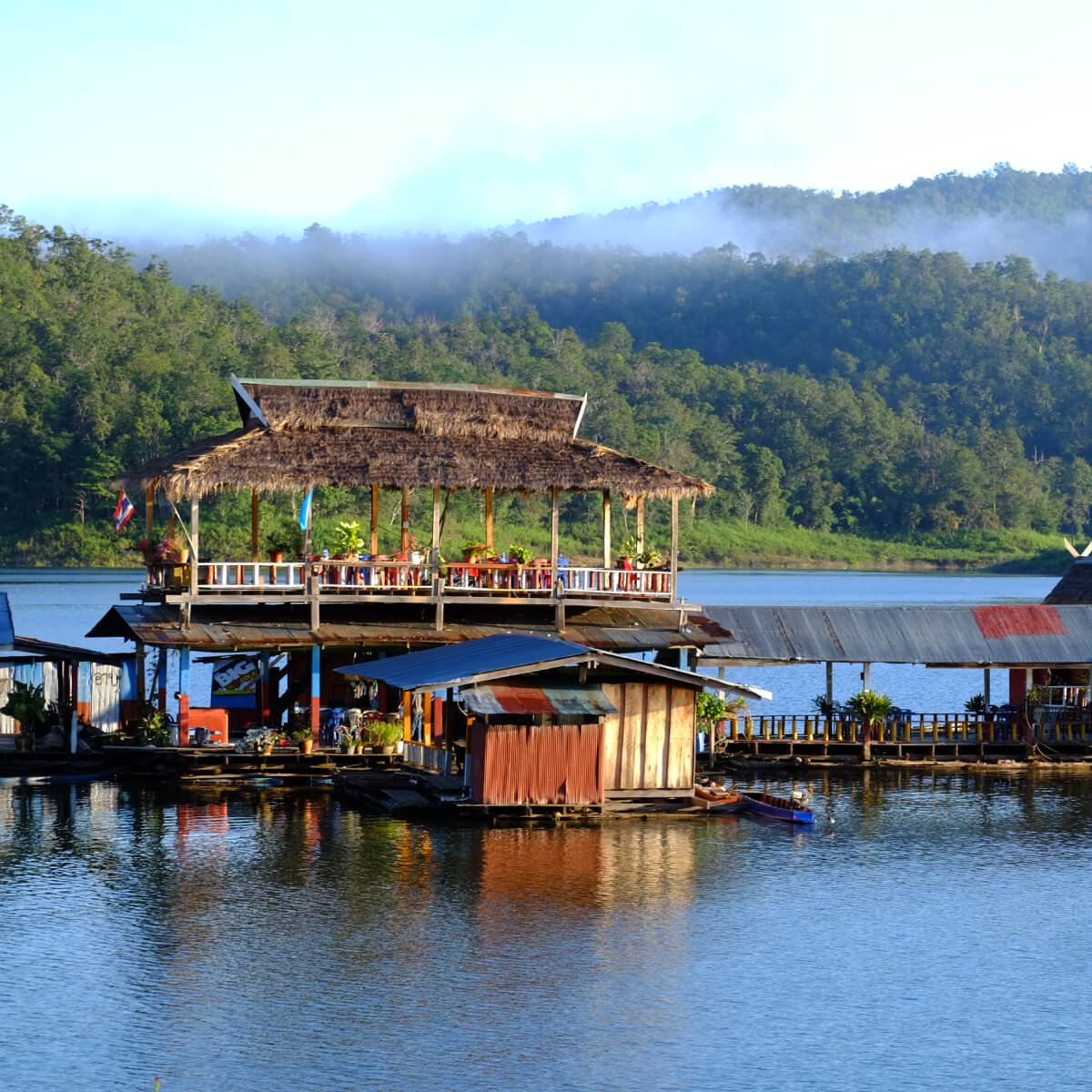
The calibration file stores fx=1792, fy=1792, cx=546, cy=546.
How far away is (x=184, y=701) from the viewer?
118ft

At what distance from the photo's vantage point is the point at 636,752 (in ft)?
109

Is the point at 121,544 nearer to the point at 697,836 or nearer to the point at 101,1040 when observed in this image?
the point at 697,836

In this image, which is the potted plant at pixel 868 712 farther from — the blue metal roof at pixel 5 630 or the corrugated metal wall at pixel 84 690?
the blue metal roof at pixel 5 630

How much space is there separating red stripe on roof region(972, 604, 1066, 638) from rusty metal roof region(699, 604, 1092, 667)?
0.8 inches

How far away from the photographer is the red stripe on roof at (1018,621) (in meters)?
41.9

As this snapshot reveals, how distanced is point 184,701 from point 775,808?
12003 mm

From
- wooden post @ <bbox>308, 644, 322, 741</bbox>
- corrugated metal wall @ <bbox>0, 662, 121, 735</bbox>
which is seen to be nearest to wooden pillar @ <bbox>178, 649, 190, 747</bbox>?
wooden post @ <bbox>308, 644, 322, 741</bbox>

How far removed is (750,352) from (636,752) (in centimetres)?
15702

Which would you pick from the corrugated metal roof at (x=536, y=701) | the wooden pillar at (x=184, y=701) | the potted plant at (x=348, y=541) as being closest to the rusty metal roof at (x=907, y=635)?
the potted plant at (x=348, y=541)

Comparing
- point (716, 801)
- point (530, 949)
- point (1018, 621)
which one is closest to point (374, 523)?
point (716, 801)

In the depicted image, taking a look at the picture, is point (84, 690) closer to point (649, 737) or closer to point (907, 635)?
point (649, 737)

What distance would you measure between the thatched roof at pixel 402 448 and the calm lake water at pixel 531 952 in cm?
729

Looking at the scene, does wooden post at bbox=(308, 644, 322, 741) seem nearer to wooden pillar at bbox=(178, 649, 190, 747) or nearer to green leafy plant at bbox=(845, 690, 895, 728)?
wooden pillar at bbox=(178, 649, 190, 747)

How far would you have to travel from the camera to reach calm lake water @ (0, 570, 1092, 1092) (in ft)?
63.1
